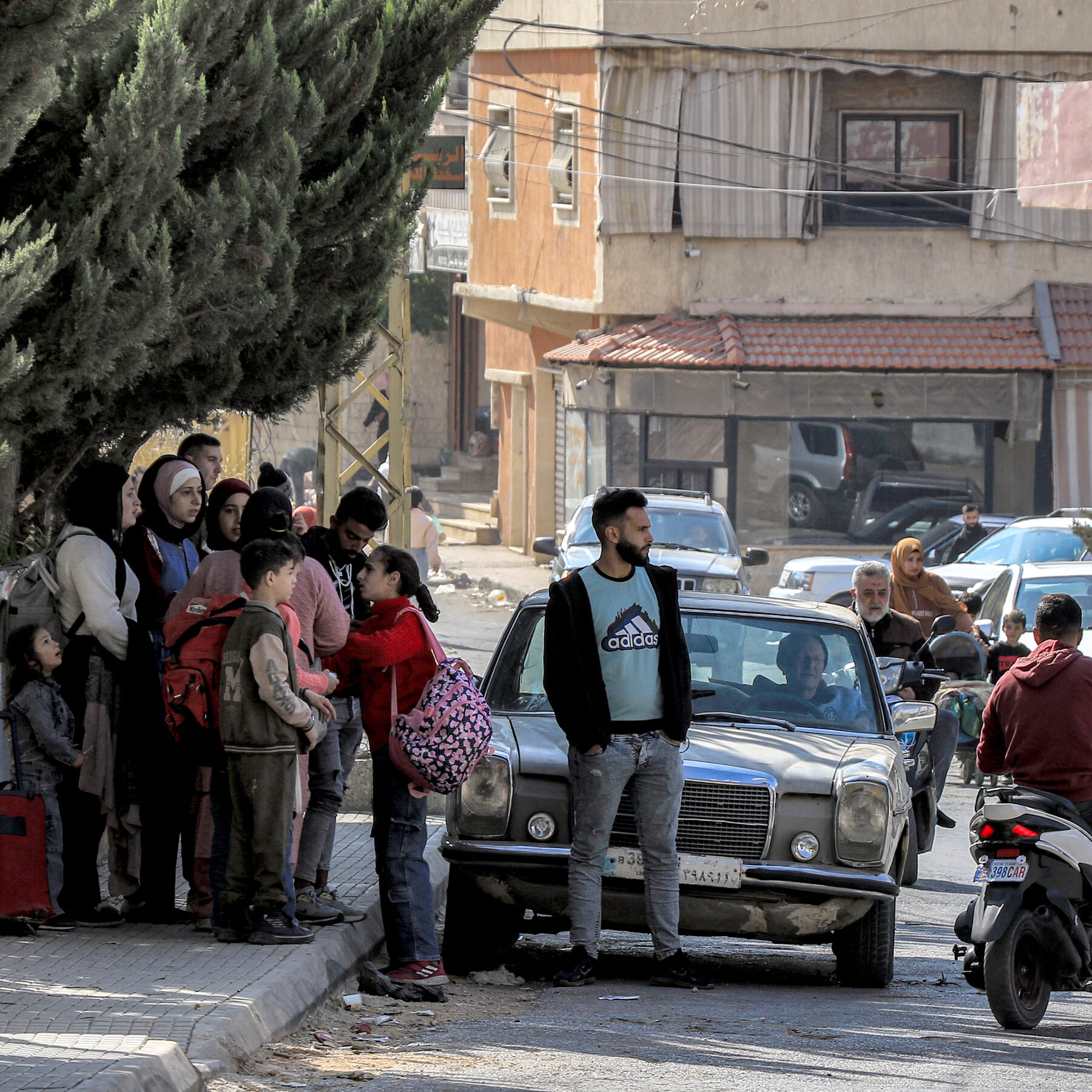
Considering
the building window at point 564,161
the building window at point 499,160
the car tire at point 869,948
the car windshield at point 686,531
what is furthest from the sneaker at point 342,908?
the building window at point 499,160

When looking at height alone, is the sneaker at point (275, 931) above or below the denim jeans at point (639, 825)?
below

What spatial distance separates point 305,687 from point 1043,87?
62.7ft

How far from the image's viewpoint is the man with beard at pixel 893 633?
10727mm

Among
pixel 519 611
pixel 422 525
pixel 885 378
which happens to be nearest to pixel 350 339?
pixel 519 611

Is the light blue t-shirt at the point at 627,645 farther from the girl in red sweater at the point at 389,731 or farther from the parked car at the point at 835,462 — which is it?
the parked car at the point at 835,462

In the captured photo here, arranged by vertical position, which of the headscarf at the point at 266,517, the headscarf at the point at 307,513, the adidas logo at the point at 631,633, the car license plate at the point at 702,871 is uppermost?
the headscarf at the point at 266,517

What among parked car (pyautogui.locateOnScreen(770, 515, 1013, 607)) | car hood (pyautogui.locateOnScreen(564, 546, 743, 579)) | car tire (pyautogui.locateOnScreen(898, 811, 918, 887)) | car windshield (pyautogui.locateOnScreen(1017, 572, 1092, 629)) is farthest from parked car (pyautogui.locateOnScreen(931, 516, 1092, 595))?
car tire (pyautogui.locateOnScreen(898, 811, 918, 887))

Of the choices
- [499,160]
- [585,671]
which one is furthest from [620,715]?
[499,160]

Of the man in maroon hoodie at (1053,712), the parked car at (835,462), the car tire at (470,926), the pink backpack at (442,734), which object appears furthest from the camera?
the parked car at (835,462)

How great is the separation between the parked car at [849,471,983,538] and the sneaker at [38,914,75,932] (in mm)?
22771

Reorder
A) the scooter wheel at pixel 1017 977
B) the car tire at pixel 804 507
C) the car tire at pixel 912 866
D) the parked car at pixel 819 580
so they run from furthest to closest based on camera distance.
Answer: the car tire at pixel 804 507, the parked car at pixel 819 580, the car tire at pixel 912 866, the scooter wheel at pixel 1017 977

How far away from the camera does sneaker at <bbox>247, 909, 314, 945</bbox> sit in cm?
704

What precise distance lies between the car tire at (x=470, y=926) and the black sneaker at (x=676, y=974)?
679mm

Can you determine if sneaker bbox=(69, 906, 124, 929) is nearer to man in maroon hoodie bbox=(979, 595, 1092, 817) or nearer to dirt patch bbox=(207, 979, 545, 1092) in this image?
dirt patch bbox=(207, 979, 545, 1092)
